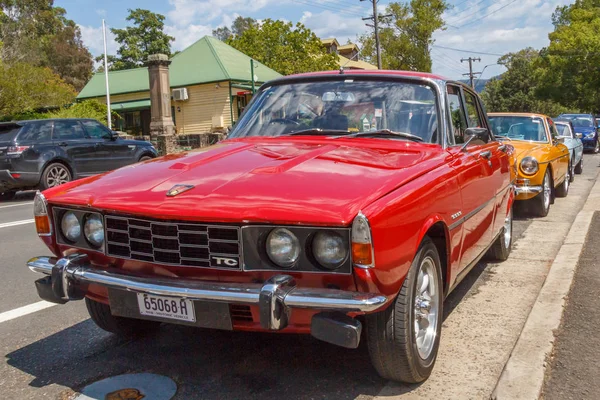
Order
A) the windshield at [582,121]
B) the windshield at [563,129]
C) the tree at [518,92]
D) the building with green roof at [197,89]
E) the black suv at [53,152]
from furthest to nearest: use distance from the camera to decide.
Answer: the tree at [518,92] < the building with green roof at [197,89] < the windshield at [582,121] < the windshield at [563,129] < the black suv at [53,152]

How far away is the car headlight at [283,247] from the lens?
2842 millimetres

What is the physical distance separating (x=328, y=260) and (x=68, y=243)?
1.57 meters

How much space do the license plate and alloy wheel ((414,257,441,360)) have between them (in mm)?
1163

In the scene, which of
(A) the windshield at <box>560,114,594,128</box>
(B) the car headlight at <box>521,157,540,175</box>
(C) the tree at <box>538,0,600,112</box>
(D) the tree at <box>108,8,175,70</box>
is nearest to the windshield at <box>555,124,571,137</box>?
(B) the car headlight at <box>521,157,540,175</box>

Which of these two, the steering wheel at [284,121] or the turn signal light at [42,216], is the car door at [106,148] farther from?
the turn signal light at [42,216]

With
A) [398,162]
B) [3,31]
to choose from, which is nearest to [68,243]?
[398,162]

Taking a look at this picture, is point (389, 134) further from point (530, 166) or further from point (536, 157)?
point (536, 157)

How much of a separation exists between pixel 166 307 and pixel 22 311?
2.43 meters

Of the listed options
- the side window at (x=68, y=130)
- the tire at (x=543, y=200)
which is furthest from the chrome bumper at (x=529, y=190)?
the side window at (x=68, y=130)

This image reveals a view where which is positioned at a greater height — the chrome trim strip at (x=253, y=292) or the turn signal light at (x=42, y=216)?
the turn signal light at (x=42, y=216)

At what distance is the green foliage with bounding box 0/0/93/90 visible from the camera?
212 feet

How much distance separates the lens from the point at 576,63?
54.2m

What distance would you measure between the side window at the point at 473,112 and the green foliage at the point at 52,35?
63.6 meters

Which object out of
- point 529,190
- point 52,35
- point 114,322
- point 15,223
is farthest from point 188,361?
point 52,35
